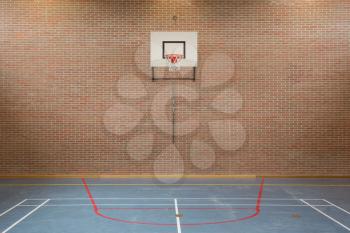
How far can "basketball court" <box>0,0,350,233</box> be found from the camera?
12445 mm

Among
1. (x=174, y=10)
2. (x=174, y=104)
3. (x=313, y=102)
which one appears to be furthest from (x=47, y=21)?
(x=313, y=102)

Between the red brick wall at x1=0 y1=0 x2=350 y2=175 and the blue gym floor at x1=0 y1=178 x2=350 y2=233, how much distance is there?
3.02ft

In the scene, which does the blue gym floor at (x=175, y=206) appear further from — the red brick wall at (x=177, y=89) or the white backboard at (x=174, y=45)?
the white backboard at (x=174, y=45)

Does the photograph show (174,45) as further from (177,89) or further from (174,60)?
(177,89)

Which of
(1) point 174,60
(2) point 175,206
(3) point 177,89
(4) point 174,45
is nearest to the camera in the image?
(2) point 175,206

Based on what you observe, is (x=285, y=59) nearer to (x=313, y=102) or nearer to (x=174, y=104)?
(x=313, y=102)

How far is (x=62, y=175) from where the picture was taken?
12.4 meters

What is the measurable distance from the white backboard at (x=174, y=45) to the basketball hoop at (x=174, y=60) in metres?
0.14

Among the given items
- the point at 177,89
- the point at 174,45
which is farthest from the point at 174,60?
the point at 177,89

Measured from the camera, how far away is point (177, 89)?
12.6 meters

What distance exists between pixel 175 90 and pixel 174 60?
1.02 m

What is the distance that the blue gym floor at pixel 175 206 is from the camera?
6.73 m

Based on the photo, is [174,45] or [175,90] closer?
[174,45]

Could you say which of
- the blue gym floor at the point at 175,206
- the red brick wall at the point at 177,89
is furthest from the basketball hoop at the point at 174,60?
the blue gym floor at the point at 175,206
